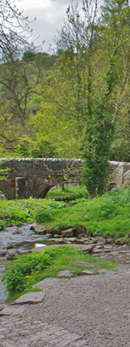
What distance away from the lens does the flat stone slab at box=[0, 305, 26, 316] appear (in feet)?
14.5

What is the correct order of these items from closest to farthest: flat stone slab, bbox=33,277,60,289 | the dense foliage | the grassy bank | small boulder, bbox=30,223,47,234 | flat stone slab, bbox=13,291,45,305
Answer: flat stone slab, bbox=13,291,45,305
flat stone slab, bbox=33,277,60,289
the grassy bank
small boulder, bbox=30,223,47,234
the dense foliage

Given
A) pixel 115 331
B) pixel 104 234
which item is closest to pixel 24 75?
pixel 104 234

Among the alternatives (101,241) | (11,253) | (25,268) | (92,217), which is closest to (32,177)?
(92,217)

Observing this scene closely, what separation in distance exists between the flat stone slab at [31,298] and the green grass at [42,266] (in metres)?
0.22

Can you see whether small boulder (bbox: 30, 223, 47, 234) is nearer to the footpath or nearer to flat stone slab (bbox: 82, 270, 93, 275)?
flat stone slab (bbox: 82, 270, 93, 275)

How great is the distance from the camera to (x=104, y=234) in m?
9.42

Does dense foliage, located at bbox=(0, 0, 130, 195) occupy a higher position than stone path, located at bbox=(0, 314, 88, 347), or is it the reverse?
dense foliage, located at bbox=(0, 0, 130, 195)

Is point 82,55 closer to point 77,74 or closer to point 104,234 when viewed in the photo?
point 77,74

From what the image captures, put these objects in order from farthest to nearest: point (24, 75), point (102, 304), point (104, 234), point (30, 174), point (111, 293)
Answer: point (24, 75), point (30, 174), point (104, 234), point (111, 293), point (102, 304)

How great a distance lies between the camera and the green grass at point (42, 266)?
5727 mm

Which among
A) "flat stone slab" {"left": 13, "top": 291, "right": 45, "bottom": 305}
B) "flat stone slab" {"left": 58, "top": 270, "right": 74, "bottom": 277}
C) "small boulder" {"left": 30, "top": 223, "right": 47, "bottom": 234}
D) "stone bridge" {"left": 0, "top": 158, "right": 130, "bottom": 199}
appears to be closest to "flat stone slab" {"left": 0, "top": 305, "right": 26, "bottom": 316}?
"flat stone slab" {"left": 13, "top": 291, "right": 45, "bottom": 305}

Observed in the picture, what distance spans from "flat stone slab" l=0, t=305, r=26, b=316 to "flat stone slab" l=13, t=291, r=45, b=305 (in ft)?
0.35

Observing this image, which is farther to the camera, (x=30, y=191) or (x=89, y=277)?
(x=30, y=191)

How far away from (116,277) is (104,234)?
12.1 ft
